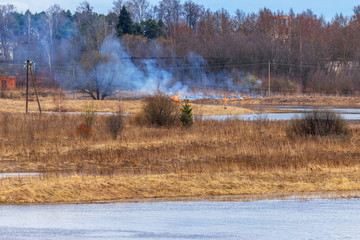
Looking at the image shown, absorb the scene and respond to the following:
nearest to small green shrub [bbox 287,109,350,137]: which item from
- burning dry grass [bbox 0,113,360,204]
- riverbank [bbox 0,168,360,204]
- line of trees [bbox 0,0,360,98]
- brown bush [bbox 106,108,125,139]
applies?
burning dry grass [bbox 0,113,360,204]

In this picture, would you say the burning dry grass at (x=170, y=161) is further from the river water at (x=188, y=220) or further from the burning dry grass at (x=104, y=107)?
the burning dry grass at (x=104, y=107)

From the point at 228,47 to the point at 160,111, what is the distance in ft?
218

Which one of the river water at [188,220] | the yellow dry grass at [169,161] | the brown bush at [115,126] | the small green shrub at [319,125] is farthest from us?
the brown bush at [115,126]

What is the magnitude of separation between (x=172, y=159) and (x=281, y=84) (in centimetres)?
7175

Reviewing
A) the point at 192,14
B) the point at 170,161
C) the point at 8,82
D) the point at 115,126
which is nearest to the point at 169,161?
the point at 170,161

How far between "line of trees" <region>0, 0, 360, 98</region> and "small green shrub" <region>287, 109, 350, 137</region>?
50.4 meters

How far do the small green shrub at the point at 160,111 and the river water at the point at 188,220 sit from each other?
2156cm

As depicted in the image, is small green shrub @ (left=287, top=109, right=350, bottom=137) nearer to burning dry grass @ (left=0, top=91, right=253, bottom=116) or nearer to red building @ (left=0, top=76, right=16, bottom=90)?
burning dry grass @ (left=0, top=91, right=253, bottom=116)

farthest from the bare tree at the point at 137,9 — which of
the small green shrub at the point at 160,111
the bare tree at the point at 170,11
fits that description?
the small green shrub at the point at 160,111

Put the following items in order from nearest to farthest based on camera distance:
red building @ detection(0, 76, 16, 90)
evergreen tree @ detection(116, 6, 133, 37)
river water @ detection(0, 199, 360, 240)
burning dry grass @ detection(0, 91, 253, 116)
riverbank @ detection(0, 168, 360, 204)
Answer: river water @ detection(0, 199, 360, 240) < riverbank @ detection(0, 168, 360, 204) < burning dry grass @ detection(0, 91, 253, 116) < red building @ detection(0, 76, 16, 90) < evergreen tree @ detection(116, 6, 133, 37)

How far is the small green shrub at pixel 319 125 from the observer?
2877 cm

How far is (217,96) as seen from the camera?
8725 centimetres

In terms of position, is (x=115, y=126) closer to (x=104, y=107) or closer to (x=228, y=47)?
(x=104, y=107)

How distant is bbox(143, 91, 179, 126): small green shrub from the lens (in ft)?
117
